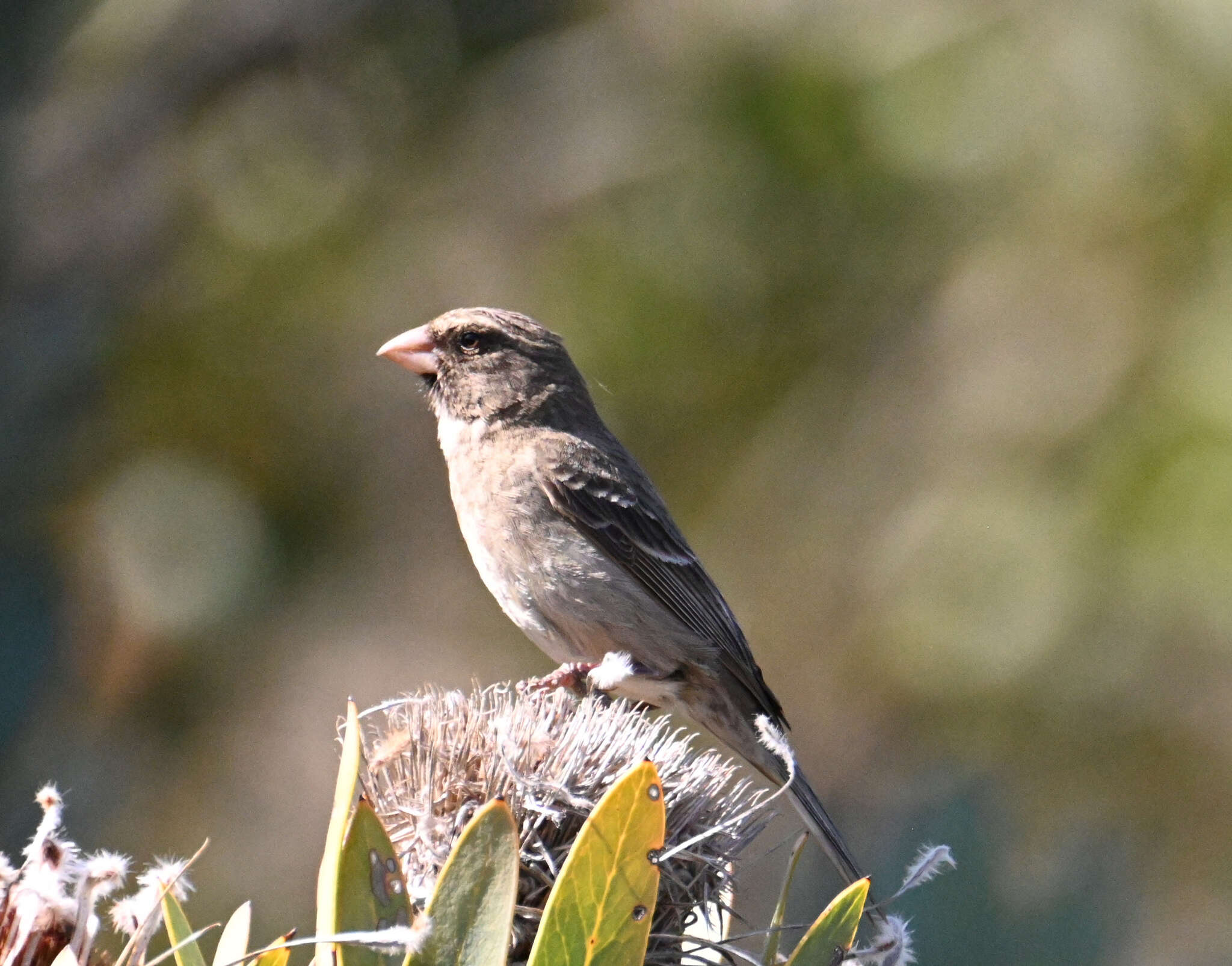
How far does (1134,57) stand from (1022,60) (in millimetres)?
630

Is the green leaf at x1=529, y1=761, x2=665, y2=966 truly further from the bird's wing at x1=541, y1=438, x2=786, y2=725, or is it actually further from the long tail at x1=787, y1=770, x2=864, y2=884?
the bird's wing at x1=541, y1=438, x2=786, y2=725

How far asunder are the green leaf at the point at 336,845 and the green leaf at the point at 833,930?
0.65 metres

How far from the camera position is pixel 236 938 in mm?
1995

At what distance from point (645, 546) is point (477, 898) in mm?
2804

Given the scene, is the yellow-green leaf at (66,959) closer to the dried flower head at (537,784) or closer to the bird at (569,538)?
the dried flower head at (537,784)

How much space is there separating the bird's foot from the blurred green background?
7.64 feet

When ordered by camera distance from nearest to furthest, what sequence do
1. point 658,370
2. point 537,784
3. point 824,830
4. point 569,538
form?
1. point 537,784
2. point 824,830
3. point 569,538
4. point 658,370

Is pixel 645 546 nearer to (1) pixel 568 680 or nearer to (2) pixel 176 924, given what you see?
(1) pixel 568 680

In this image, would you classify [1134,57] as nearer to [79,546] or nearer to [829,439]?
[829,439]

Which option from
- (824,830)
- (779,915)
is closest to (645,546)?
(824,830)

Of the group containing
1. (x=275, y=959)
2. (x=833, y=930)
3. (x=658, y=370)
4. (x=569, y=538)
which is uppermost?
(x=658, y=370)

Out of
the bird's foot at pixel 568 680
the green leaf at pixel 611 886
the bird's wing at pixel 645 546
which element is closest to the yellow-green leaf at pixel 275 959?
the green leaf at pixel 611 886

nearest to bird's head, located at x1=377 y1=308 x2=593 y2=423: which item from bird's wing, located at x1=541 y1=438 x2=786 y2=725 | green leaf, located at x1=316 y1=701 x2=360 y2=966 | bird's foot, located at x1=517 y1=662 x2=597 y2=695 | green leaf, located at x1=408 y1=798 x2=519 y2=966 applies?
bird's wing, located at x1=541 y1=438 x2=786 y2=725

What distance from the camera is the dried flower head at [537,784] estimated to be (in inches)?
86.6
